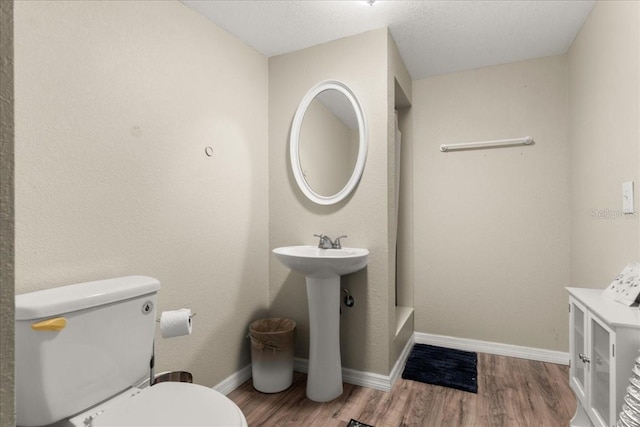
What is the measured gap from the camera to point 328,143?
2.36m

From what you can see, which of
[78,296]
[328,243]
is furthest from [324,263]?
[78,296]

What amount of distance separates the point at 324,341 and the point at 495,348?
1.49 metres

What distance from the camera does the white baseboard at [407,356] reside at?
84.0 inches

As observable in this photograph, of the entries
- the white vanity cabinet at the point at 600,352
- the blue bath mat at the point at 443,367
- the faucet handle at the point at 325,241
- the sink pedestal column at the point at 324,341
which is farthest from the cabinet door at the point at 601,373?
the faucet handle at the point at 325,241

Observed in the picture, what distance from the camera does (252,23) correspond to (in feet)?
6.82

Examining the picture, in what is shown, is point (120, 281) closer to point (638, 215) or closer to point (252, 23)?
point (252, 23)

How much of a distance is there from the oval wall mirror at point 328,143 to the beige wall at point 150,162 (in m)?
0.29

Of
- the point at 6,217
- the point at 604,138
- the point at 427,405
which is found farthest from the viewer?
the point at 427,405

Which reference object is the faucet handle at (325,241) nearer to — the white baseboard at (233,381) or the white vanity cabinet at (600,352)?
the white baseboard at (233,381)

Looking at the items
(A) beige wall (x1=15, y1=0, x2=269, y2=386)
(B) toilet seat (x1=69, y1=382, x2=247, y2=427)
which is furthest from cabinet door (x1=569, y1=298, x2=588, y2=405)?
(A) beige wall (x1=15, y1=0, x2=269, y2=386)

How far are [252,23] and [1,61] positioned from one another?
A: 2.04 meters

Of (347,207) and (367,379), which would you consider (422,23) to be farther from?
(367,379)

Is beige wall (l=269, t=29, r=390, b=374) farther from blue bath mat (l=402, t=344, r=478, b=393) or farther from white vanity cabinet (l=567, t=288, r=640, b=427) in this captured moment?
white vanity cabinet (l=567, t=288, r=640, b=427)

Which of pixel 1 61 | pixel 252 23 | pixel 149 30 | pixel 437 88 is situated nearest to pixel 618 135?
pixel 437 88
